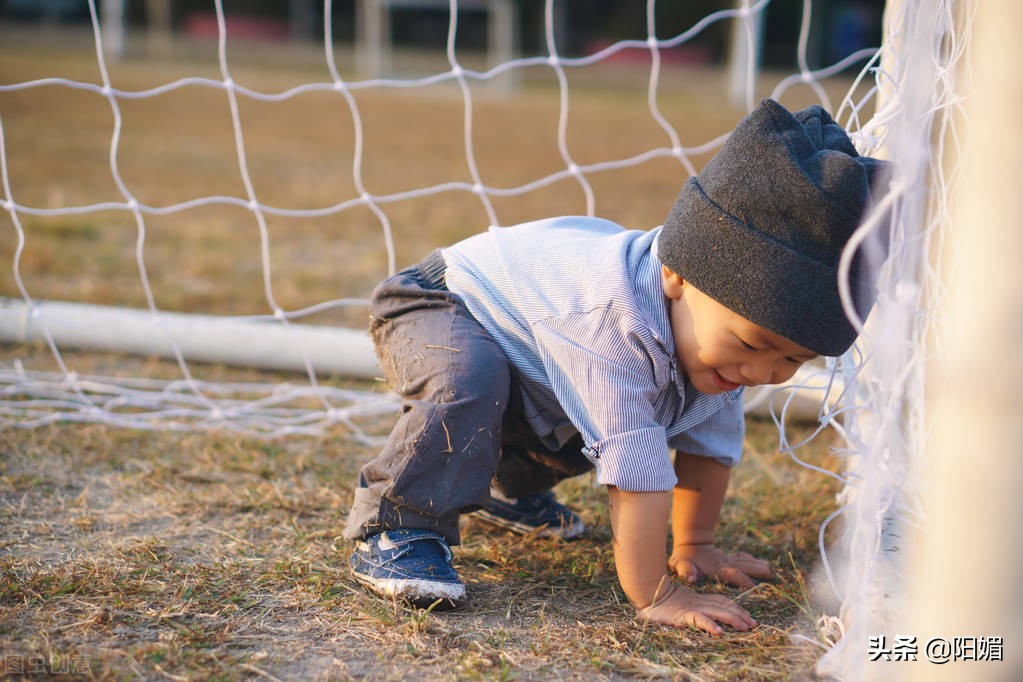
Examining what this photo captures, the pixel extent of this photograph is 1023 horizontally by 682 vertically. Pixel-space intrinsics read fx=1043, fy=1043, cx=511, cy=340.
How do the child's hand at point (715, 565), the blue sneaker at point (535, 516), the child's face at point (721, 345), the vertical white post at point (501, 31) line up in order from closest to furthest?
the child's face at point (721, 345) < the child's hand at point (715, 565) < the blue sneaker at point (535, 516) < the vertical white post at point (501, 31)

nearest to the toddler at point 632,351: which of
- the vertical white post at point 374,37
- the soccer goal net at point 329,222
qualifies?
the soccer goal net at point 329,222

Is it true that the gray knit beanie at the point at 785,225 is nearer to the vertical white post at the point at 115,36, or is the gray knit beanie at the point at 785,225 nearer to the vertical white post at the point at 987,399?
the vertical white post at the point at 987,399

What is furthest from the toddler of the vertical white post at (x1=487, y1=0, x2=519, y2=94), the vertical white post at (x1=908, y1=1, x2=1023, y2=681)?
the vertical white post at (x1=487, y1=0, x2=519, y2=94)

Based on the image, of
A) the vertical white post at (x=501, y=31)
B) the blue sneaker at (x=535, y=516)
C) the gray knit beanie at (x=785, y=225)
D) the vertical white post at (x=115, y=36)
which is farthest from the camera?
the vertical white post at (x=501, y=31)

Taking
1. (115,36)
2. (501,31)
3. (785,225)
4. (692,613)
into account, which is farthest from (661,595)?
(501,31)

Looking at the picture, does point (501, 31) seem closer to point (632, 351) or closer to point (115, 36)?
point (115, 36)

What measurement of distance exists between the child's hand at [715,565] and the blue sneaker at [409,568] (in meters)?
0.34

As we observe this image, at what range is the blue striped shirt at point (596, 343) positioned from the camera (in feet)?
4.41

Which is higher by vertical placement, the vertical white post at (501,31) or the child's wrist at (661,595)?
the vertical white post at (501,31)

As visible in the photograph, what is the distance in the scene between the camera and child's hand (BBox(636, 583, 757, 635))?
1.34 m

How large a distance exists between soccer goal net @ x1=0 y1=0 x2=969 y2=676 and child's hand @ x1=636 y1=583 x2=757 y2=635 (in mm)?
117

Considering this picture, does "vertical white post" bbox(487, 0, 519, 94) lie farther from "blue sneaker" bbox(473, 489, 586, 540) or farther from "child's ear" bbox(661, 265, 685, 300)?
"child's ear" bbox(661, 265, 685, 300)

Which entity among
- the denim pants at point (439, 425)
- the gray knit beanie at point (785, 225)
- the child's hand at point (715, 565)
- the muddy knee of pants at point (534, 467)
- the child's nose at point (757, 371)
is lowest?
the child's hand at point (715, 565)

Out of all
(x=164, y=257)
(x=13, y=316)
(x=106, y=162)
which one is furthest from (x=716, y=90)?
(x=13, y=316)
